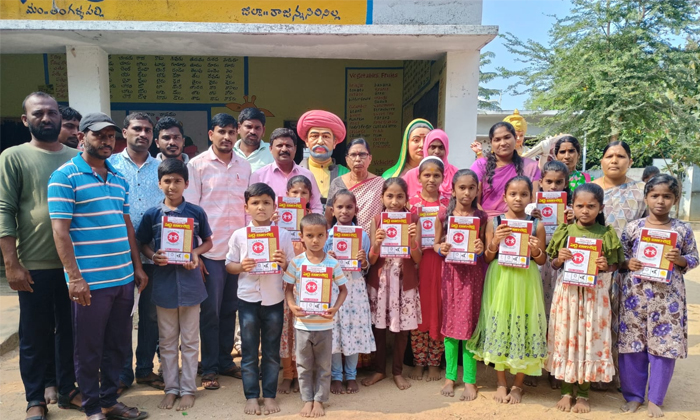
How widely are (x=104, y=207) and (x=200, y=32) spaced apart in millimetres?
2895

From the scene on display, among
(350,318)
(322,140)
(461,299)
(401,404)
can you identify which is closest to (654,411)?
(461,299)

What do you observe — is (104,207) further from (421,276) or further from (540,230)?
(540,230)

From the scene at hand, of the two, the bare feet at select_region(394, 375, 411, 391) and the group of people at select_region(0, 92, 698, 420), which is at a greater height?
the group of people at select_region(0, 92, 698, 420)

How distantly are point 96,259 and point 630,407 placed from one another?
4077mm

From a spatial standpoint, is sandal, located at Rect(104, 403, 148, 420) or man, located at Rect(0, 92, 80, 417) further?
sandal, located at Rect(104, 403, 148, 420)

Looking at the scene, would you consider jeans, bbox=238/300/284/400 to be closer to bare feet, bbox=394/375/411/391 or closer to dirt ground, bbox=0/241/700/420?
dirt ground, bbox=0/241/700/420

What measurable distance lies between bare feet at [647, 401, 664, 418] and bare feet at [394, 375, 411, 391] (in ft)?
6.02

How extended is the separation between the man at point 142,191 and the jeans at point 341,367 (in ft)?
4.64

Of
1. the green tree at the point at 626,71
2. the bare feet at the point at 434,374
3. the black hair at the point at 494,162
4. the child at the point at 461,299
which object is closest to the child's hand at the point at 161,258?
the child at the point at 461,299

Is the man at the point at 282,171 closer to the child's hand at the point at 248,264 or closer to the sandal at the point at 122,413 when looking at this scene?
the child's hand at the point at 248,264

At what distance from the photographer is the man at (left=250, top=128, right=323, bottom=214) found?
158 inches

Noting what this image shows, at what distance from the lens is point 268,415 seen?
3.48 meters

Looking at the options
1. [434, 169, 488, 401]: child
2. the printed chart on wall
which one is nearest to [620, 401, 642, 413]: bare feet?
[434, 169, 488, 401]: child

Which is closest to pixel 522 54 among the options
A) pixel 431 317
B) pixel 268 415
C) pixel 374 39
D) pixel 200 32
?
pixel 374 39
